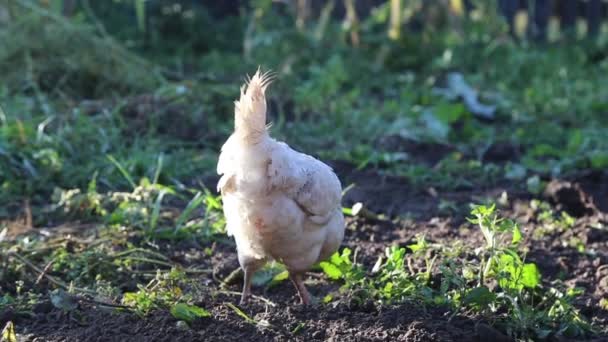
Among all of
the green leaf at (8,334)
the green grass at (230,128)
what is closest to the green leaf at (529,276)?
the green grass at (230,128)

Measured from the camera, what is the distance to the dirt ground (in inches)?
152

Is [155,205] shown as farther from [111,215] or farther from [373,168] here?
[373,168]

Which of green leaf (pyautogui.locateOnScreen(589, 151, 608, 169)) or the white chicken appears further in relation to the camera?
green leaf (pyautogui.locateOnScreen(589, 151, 608, 169))

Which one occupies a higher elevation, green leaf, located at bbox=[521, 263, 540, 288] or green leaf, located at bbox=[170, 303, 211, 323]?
green leaf, located at bbox=[521, 263, 540, 288]

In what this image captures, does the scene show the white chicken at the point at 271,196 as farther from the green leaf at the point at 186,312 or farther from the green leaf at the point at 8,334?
the green leaf at the point at 8,334

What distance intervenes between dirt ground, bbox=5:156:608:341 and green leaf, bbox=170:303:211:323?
0.10ft

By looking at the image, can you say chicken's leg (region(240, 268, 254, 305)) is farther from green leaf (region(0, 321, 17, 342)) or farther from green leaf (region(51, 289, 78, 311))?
green leaf (region(0, 321, 17, 342))

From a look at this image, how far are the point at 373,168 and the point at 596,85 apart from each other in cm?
347

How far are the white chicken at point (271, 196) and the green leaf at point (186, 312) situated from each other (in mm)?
340

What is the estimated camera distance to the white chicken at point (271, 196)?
383 cm

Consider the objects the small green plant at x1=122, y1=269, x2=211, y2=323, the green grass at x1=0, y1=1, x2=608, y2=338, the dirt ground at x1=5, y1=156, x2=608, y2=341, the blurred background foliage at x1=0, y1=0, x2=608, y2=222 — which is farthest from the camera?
the blurred background foliage at x1=0, y1=0, x2=608, y2=222

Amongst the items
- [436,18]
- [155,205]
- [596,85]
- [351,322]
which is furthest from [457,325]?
[436,18]

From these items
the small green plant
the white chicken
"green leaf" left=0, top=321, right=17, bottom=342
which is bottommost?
the small green plant

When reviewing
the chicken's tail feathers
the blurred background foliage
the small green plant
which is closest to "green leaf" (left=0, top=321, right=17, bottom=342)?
the small green plant
